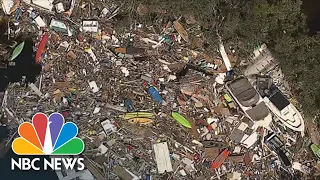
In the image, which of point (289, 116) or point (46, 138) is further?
point (289, 116)

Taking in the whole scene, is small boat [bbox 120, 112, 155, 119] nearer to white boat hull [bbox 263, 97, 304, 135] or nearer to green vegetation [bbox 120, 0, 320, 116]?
green vegetation [bbox 120, 0, 320, 116]

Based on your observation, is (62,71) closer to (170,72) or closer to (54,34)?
(54,34)

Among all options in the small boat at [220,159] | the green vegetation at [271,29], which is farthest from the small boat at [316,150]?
the small boat at [220,159]

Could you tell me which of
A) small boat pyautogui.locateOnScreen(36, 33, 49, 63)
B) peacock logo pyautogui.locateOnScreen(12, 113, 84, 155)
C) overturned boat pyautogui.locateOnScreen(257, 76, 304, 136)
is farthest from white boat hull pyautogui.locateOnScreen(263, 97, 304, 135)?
small boat pyautogui.locateOnScreen(36, 33, 49, 63)

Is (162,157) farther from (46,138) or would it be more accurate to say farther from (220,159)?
(46,138)

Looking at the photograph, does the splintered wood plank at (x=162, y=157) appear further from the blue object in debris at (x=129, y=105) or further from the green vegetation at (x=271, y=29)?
the green vegetation at (x=271, y=29)

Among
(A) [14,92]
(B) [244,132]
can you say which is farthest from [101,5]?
(B) [244,132]

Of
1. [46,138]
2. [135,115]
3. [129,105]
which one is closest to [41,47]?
[46,138]
